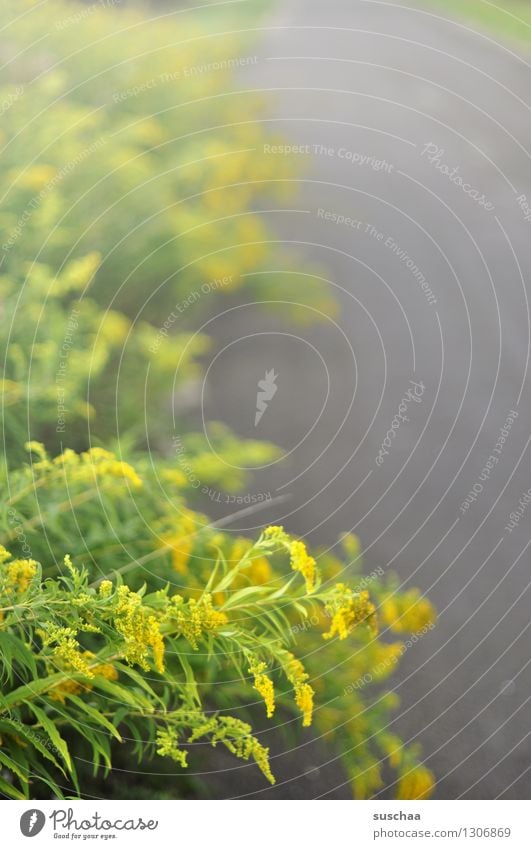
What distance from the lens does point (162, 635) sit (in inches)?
39.0

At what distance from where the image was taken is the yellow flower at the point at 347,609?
39.9 inches

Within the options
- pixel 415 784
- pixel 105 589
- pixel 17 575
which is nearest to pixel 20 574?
pixel 17 575

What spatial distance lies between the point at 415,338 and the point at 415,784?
0.57m

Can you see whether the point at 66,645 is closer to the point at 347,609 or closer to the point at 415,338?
the point at 347,609

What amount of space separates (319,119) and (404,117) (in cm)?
11

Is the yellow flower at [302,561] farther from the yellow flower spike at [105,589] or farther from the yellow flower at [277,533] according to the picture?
the yellow flower spike at [105,589]

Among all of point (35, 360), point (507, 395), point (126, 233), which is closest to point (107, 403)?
point (35, 360)

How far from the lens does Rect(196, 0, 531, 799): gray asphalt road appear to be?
123 cm

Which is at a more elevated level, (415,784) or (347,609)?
(347,609)

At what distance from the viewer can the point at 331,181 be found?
1.31m

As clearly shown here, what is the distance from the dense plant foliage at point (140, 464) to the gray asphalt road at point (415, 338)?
42 mm
